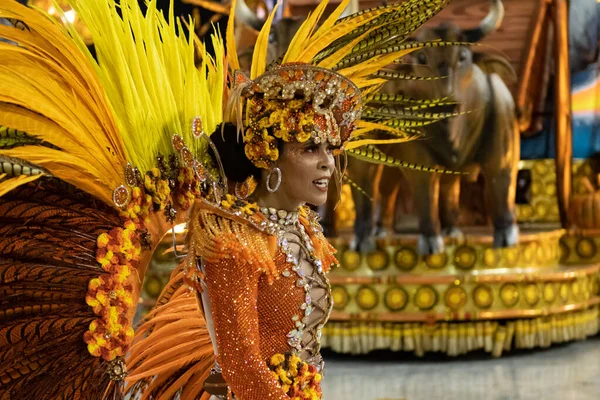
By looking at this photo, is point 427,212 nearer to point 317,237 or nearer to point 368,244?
point 368,244

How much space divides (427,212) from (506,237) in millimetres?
497

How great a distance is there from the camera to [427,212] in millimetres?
4992

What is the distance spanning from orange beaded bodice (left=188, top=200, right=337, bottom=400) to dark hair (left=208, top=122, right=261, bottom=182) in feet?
0.30

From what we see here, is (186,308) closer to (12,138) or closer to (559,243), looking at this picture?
(12,138)

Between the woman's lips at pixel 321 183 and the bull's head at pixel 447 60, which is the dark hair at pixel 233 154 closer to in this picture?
the woman's lips at pixel 321 183

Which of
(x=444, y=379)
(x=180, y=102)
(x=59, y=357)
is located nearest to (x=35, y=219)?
(x=59, y=357)

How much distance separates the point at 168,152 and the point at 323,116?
376 mm

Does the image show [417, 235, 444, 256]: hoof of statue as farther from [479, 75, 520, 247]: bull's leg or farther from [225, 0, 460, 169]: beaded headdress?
[225, 0, 460, 169]: beaded headdress

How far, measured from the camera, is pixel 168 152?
198cm

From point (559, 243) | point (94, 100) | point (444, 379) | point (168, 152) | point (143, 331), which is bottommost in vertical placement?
point (444, 379)

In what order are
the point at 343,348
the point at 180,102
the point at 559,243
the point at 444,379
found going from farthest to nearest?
1. the point at 559,243
2. the point at 343,348
3. the point at 444,379
4. the point at 180,102

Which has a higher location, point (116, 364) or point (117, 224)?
point (117, 224)

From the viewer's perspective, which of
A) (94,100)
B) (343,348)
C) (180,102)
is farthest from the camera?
(343,348)

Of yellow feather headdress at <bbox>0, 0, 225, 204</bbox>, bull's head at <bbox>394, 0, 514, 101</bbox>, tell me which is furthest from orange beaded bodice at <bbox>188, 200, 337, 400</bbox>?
bull's head at <bbox>394, 0, 514, 101</bbox>
